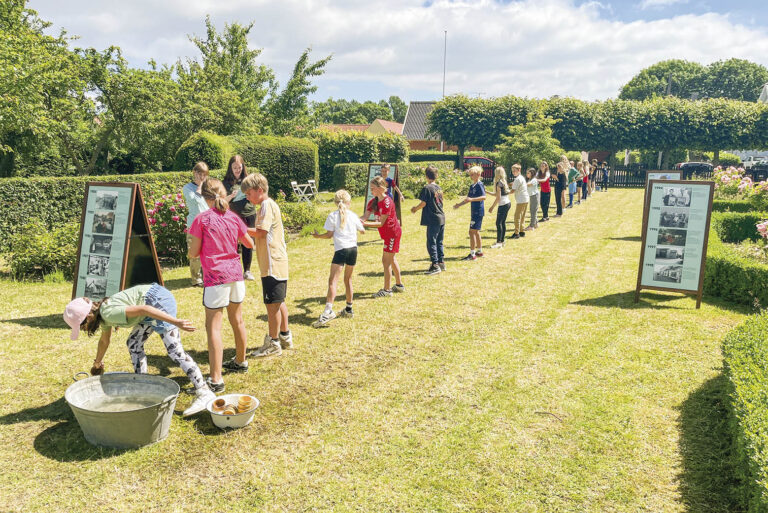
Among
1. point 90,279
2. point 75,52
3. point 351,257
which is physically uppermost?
point 75,52

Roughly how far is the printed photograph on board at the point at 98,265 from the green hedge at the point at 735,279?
932cm

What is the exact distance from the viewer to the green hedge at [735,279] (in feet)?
25.6

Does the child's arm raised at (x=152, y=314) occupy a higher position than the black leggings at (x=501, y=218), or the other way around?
the black leggings at (x=501, y=218)

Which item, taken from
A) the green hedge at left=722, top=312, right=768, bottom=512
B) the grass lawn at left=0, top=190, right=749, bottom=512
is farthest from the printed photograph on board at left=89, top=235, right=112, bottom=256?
the green hedge at left=722, top=312, right=768, bottom=512

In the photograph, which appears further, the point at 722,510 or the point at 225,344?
the point at 225,344

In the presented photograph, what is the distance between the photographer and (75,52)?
60.3 ft

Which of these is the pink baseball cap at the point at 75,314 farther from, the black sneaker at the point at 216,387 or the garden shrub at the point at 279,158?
the garden shrub at the point at 279,158

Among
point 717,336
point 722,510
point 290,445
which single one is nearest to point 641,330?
point 717,336

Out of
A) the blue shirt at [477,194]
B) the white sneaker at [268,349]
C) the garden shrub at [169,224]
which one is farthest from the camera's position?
the blue shirt at [477,194]

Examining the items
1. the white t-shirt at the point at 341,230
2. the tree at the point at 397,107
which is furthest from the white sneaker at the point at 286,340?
the tree at the point at 397,107

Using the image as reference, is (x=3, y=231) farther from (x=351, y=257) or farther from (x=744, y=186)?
(x=744, y=186)

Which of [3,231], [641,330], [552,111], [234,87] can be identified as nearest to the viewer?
[641,330]

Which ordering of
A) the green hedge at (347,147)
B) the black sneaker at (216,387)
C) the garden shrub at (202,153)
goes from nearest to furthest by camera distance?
the black sneaker at (216,387)
the garden shrub at (202,153)
the green hedge at (347,147)

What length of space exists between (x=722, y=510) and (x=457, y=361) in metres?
2.96
